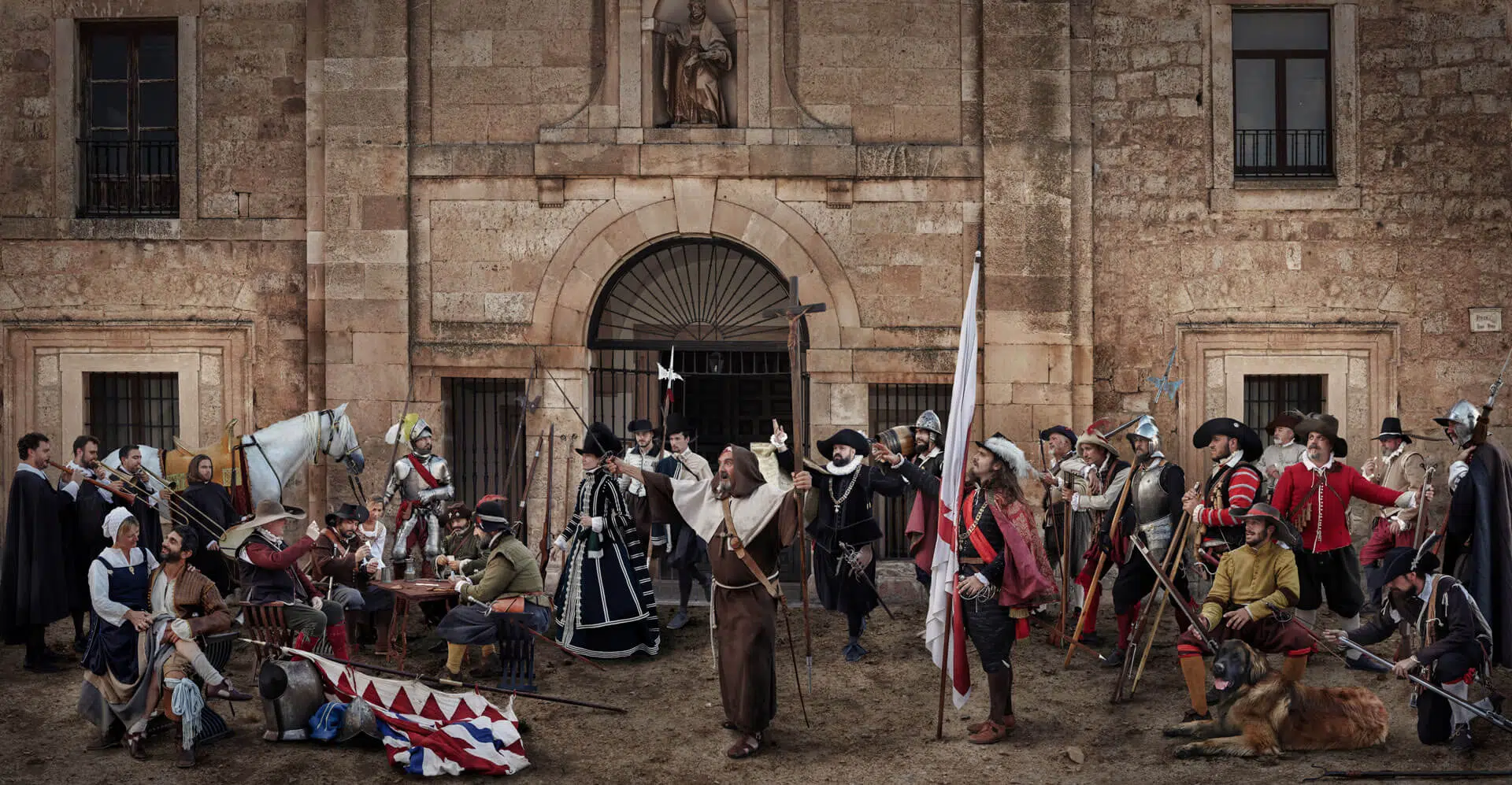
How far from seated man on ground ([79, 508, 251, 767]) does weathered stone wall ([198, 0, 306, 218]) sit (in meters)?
5.78

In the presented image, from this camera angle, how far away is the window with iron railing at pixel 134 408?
1434 cm

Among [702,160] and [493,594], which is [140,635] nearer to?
[493,594]

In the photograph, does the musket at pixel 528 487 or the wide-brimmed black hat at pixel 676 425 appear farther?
the musket at pixel 528 487

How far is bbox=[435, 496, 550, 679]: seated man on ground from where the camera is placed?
32.9ft

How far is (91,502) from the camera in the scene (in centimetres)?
1105

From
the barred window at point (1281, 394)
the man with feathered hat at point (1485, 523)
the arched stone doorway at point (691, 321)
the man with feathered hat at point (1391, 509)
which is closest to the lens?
the man with feathered hat at point (1485, 523)

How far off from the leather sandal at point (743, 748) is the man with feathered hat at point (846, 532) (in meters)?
2.17

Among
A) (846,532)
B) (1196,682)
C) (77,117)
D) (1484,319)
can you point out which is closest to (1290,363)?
(1484,319)

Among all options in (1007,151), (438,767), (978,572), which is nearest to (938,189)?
(1007,151)

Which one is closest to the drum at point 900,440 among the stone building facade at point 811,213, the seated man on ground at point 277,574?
the stone building facade at point 811,213

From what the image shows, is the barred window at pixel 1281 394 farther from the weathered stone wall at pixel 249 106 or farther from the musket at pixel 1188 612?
the weathered stone wall at pixel 249 106

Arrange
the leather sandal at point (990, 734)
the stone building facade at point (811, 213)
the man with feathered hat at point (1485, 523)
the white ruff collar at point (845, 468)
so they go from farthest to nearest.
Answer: the stone building facade at point (811, 213) → the white ruff collar at point (845, 468) → the man with feathered hat at point (1485, 523) → the leather sandal at point (990, 734)

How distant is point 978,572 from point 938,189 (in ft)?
18.3

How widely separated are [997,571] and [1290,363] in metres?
6.25
